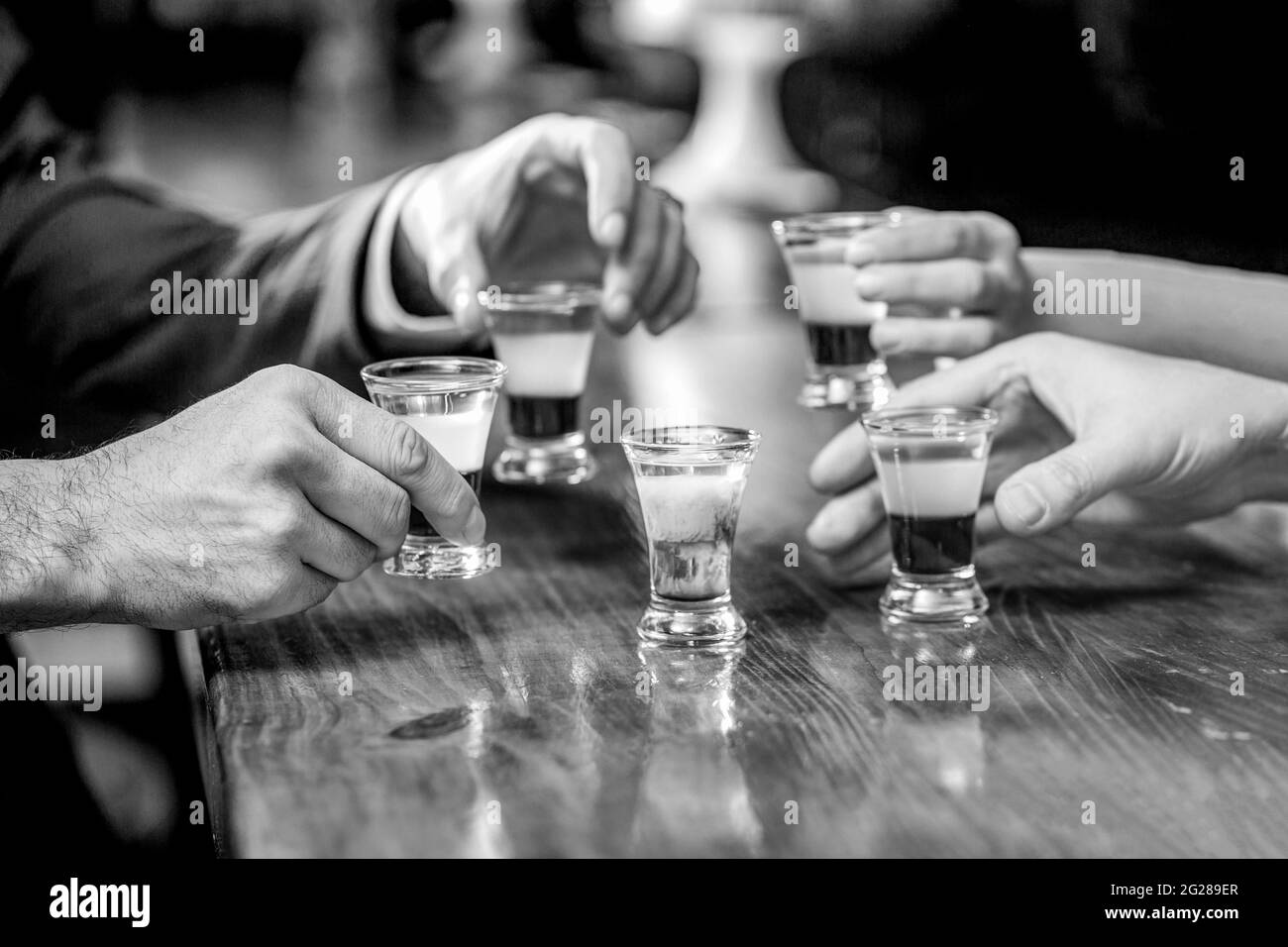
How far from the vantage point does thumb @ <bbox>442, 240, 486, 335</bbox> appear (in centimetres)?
203

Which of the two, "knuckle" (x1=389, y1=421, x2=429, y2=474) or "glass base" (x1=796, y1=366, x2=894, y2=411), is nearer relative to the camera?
"knuckle" (x1=389, y1=421, x2=429, y2=474)

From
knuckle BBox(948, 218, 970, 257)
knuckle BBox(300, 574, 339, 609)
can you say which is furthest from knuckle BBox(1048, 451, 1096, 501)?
knuckle BBox(300, 574, 339, 609)

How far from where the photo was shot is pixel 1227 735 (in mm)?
1173

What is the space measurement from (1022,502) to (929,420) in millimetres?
128

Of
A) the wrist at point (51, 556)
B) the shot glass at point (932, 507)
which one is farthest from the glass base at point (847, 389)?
the wrist at point (51, 556)

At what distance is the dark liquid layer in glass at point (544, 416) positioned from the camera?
1955mm

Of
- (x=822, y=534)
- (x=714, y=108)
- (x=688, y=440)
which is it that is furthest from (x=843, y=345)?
(x=714, y=108)

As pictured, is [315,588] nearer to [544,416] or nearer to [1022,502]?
[544,416]

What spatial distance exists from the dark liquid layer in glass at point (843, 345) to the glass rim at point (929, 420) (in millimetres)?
502

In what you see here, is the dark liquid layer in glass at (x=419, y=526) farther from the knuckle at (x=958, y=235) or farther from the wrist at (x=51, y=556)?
the knuckle at (x=958, y=235)

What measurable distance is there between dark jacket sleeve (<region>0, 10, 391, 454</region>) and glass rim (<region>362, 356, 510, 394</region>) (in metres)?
0.82

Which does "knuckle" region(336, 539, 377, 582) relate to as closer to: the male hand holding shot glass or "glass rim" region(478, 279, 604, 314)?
the male hand holding shot glass
